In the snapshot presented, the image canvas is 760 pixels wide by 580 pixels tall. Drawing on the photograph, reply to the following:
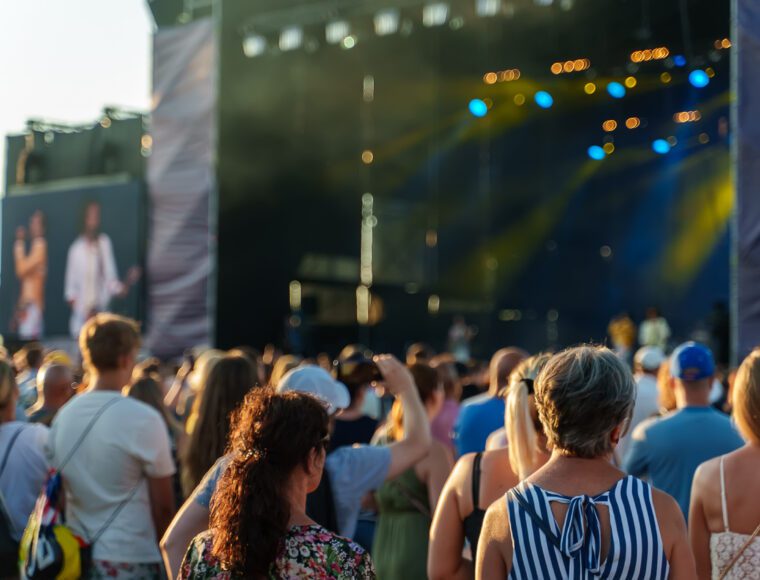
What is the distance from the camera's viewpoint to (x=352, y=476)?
304 cm

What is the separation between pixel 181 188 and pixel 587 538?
41.8 ft

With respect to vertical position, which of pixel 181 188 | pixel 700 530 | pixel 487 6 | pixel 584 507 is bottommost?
pixel 700 530

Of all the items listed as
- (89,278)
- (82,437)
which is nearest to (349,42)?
(89,278)

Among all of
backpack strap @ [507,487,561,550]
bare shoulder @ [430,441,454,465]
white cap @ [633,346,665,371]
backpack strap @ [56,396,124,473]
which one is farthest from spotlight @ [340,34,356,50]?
backpack strap @ [507,487,561,550]

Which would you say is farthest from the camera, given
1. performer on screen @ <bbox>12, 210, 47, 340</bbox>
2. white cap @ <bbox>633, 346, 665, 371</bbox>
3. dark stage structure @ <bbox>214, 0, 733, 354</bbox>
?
performer on screen @ <bbox>12, 210, 47, 340</bbox>

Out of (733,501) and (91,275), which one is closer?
(733,501)

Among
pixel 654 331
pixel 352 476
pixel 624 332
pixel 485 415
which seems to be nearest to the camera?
pixel 352 476

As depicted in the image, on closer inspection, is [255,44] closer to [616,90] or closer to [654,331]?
[616,90]

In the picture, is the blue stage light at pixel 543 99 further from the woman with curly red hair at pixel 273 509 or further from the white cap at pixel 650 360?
the woman with curly red hair at pixel 273 509

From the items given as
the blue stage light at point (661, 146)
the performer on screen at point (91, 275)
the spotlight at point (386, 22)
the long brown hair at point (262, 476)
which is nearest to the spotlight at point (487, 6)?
the spotlight at point (386, 22)

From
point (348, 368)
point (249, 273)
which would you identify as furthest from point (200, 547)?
point (249, 273)

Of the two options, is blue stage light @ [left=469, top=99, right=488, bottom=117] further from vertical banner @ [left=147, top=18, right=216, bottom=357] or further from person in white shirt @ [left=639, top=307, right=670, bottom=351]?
vertical banner @ [left=147, top=18, right=216, bottom=357]

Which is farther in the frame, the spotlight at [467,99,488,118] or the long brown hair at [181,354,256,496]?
the spotlight at [467,99,488,118]

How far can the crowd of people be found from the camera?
6.63 feet
